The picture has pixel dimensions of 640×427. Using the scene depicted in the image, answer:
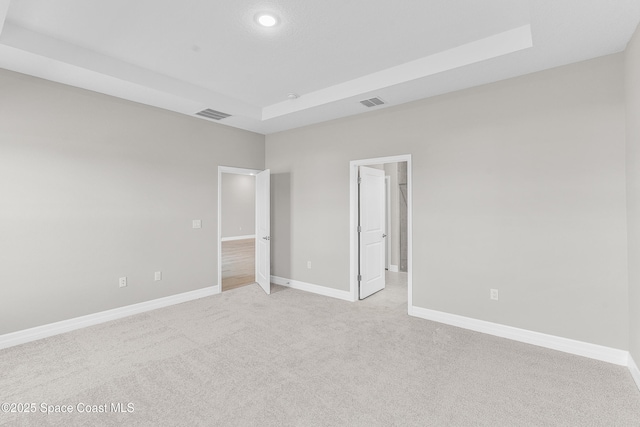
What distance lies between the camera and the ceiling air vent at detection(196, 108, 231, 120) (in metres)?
4.17

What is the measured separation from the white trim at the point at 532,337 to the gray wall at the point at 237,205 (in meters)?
8.29

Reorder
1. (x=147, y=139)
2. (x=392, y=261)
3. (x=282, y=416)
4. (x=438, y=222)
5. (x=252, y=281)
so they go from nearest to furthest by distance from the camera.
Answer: (x=282, y=416) → (x=438, y=222) → (x=147, y=139) → (x=252, y=281) → (x=392, y=261)

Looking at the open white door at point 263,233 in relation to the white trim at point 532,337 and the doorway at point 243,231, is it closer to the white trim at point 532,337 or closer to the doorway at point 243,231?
the doorway at point 243,231

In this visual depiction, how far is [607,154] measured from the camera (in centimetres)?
264

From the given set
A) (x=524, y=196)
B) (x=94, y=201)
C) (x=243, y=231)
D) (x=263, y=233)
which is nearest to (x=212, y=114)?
(x=94, y=201)

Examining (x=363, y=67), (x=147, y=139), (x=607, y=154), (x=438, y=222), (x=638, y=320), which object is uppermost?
(x=363, y=67)

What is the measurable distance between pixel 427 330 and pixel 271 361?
5.78ft

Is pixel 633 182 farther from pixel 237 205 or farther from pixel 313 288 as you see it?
pixel 237 205

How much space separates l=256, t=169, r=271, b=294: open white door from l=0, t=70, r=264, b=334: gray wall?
777 mm

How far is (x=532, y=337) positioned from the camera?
299cm

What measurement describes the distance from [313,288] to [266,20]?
3.72 metres

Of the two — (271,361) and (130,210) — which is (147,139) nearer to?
(130,210)

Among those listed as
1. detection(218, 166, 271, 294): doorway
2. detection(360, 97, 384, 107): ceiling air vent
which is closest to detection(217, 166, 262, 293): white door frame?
detection(218, 166, 271, 294): doorway

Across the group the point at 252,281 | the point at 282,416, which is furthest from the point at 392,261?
the point at 282,416
